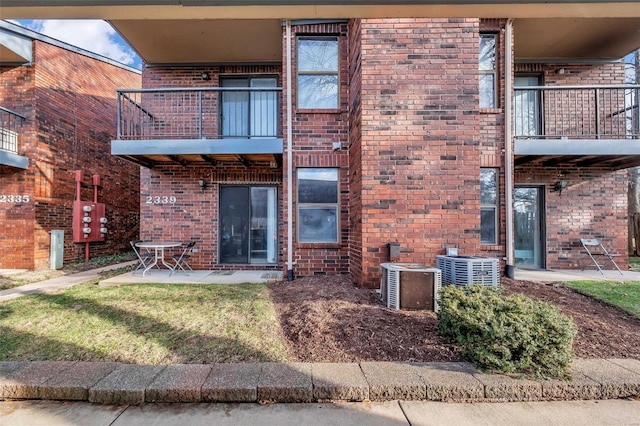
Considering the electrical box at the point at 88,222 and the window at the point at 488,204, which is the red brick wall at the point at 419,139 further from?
the electrical box at the point at 88,222

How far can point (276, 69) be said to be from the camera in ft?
26.3

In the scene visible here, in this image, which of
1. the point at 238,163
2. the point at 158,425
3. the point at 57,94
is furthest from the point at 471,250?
the point at 57,94

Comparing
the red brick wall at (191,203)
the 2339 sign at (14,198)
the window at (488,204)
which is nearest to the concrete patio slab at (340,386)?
the window at (488,204)

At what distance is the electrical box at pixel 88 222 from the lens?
28.2 feet

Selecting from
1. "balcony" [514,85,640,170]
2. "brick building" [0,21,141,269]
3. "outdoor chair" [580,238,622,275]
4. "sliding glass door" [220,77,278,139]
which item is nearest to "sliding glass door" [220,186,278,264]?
"sliding glass door" [220,77,278,139]

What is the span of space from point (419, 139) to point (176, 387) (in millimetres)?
4750

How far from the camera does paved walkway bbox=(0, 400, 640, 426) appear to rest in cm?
226

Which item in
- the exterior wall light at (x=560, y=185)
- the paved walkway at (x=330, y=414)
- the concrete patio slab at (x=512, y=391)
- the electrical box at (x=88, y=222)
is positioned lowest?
the paved walkway at (x=330, y=414)

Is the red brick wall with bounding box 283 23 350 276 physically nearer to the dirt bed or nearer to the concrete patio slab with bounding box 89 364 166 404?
the dirt bed

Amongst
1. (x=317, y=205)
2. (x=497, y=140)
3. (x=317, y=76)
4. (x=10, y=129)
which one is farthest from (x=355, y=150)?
(x=10, y=129)

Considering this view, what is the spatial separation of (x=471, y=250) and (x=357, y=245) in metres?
1.90

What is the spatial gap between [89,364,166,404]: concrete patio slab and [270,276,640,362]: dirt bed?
1.32m

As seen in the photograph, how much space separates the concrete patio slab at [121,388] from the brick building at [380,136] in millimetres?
3071

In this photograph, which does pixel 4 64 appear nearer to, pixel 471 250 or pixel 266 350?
pixel 266 350
